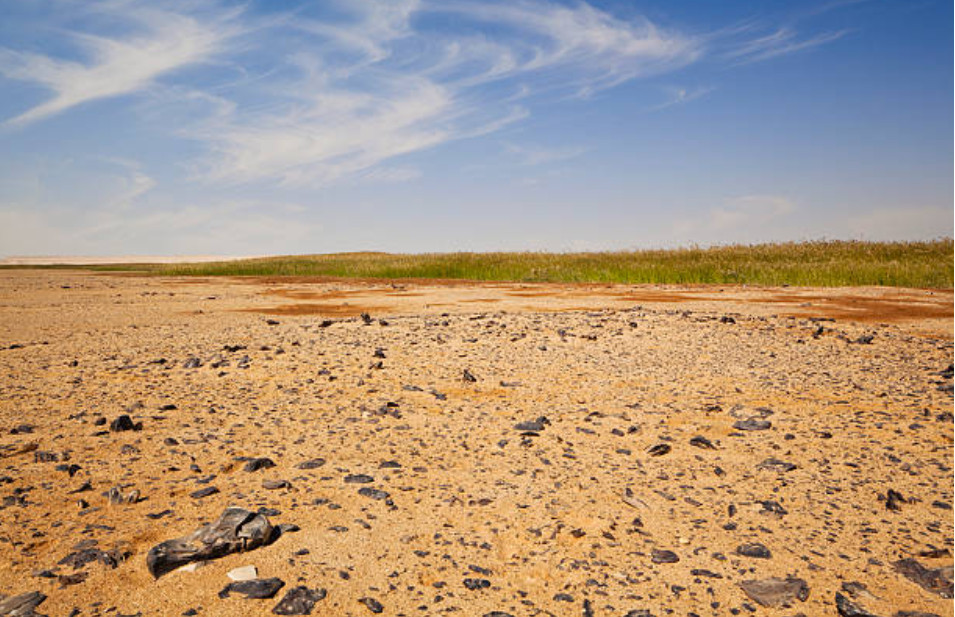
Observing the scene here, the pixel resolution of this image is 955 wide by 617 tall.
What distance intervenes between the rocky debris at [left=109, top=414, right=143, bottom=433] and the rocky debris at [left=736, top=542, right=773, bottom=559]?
3.78m

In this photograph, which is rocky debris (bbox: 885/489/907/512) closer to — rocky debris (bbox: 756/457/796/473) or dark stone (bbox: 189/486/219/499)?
rocky debris (bbox: 756/457/796/473)

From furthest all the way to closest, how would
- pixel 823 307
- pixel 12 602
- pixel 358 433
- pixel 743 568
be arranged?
pixel 823 307 < pixel 358 433 < pixel 743 568 < pixel 12 602

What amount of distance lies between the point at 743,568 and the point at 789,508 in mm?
715

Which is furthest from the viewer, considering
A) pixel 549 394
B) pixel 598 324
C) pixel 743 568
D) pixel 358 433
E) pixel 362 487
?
pixel 598 324

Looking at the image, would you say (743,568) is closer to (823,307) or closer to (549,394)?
(549,394)

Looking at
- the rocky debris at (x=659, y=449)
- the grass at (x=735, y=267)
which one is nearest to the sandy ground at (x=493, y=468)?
the rocky debris at (x=659, y=449)

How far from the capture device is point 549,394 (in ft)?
16.6

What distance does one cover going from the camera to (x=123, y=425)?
4.04m

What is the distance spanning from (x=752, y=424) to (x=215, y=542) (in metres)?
3.49

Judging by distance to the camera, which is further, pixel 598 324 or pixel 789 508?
pixel 598 324

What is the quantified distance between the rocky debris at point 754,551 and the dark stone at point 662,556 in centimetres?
29

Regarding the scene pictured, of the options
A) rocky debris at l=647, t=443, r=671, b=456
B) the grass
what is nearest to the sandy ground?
rocky debris at l=647, t=443, r=671, b=456

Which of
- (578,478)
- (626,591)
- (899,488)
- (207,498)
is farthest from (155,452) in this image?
(899,488)

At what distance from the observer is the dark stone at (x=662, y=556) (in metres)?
2.52
